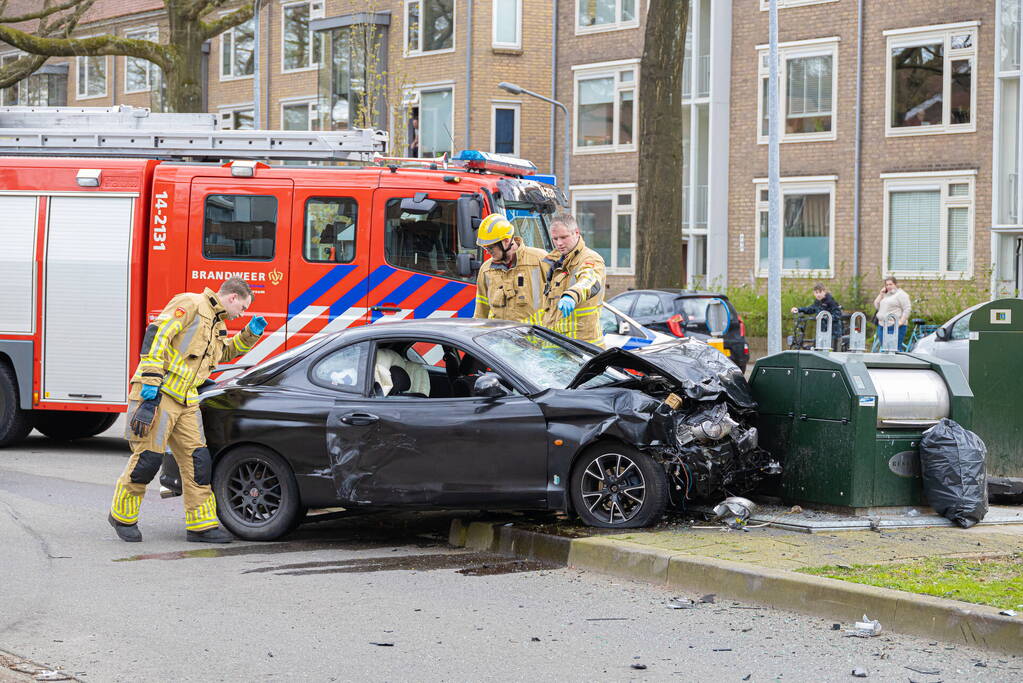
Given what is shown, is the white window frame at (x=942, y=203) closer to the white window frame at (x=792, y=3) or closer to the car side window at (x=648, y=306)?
the white window frame at (x=792, y=3)

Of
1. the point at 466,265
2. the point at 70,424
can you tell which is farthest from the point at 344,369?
the point at 70,424

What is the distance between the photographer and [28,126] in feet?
48.3

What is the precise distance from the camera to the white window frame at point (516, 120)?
38.3 metres

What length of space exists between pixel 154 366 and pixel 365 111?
27476mm

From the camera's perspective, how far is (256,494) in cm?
898

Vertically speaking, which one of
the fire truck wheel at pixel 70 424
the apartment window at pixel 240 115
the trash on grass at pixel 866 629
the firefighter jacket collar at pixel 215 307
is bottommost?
the trash on grass at pixel 866 629

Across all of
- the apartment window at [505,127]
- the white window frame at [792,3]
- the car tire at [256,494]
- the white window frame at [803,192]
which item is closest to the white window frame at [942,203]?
the white window frame at [803,192]

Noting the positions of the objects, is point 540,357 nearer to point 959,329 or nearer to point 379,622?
point 379,622

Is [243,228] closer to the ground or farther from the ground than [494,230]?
farther from the ground

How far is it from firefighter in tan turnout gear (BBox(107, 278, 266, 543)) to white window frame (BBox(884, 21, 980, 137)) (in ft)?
78.6

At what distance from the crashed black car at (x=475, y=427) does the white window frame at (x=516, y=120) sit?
29652 mm

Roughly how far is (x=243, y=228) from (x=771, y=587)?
7.84 metres

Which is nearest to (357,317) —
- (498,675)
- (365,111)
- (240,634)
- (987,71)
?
(240,634)

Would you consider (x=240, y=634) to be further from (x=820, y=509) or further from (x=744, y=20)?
(x=744, y=20)
